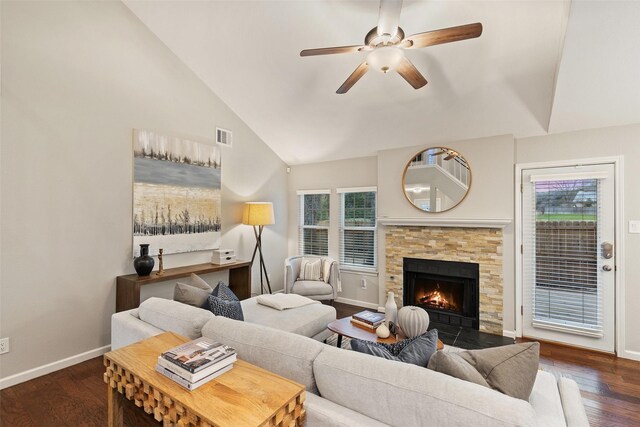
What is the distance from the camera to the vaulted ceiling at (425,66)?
2.44m

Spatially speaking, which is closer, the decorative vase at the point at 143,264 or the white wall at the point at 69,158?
the white wall at the point at 69,158

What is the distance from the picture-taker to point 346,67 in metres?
3.34

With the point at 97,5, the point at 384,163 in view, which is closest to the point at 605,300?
the point at 384,163

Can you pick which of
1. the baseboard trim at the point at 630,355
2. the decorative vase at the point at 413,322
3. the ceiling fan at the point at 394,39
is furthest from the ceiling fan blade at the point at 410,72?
the baseboard trim at the point at 630,355

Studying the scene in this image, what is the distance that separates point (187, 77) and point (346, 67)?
2.08 m

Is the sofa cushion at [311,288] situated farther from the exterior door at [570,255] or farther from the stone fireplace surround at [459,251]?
the exterior door at [570,255]

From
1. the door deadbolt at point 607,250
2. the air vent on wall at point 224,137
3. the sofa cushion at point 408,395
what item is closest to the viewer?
the sofa cushion at point 408,395

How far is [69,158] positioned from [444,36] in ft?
11.2

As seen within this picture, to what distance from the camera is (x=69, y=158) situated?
287 cm

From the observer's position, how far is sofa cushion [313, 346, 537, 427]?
1.00 meters

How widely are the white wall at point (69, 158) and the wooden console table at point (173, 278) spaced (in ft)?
0.44

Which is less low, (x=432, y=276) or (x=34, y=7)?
(x=34, y=7)

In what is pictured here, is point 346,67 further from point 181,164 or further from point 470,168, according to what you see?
point 181,164

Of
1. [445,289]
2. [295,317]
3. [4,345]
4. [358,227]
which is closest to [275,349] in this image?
[295,317]
